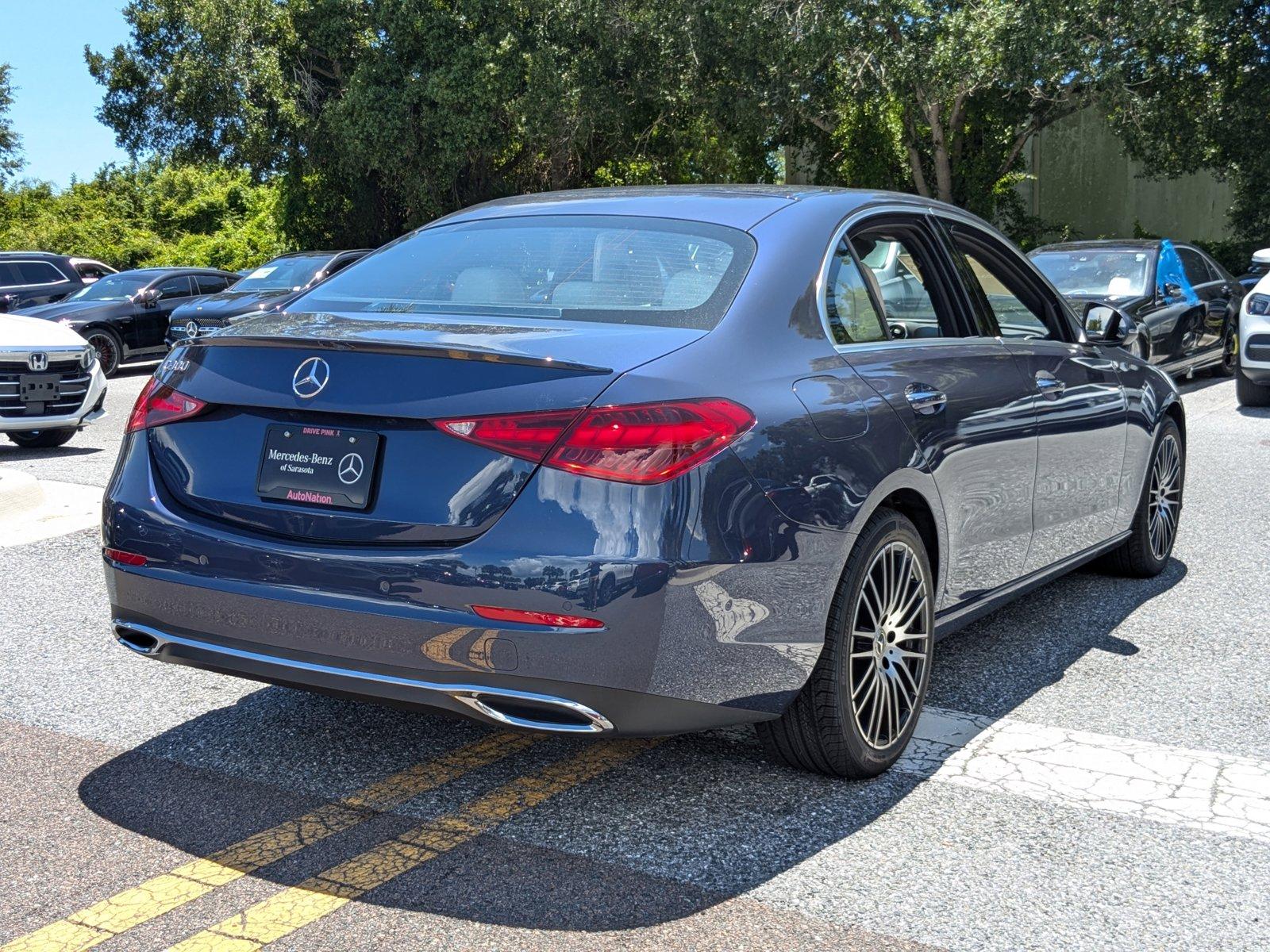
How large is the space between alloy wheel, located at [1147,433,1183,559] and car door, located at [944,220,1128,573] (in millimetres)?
684

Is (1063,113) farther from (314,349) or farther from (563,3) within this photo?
(314,349)

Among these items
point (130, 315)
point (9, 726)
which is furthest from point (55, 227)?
point (9, 726)

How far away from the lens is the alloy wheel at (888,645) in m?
3.80

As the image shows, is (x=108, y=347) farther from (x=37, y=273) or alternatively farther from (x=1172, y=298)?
(x=1172, y=298)

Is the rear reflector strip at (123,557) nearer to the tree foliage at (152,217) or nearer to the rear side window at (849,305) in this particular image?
the rear side window at (849,305)

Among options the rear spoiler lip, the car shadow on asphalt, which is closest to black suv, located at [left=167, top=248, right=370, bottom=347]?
the car shadow on asphalt

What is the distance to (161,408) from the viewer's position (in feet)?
12.1

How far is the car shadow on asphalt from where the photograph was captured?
3180 mm

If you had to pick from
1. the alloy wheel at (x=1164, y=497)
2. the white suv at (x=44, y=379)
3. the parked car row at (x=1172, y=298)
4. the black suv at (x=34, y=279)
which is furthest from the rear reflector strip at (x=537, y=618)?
the black suv at (x=34, y=279)

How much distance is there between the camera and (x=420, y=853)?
338cm

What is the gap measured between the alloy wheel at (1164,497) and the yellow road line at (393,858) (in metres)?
3.25

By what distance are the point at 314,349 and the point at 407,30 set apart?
3002 centimetres

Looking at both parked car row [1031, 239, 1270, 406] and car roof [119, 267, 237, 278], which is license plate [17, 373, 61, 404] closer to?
parked car row [1031, 239, 1270, 406]

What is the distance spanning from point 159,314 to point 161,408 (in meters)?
16.6
